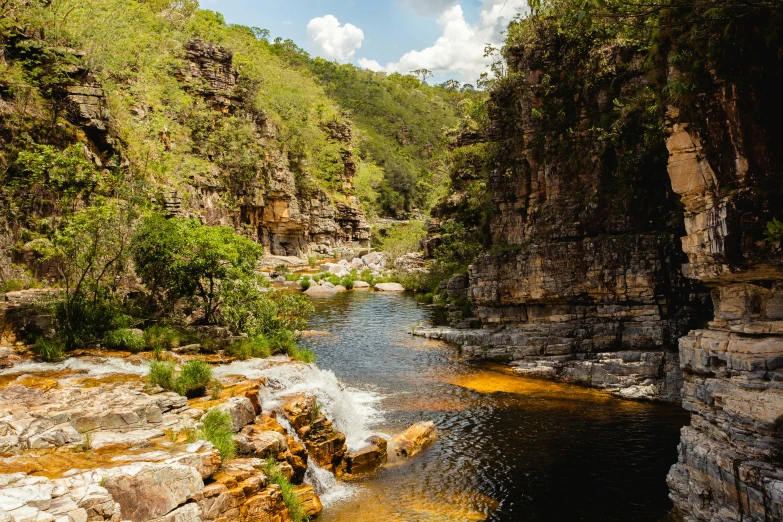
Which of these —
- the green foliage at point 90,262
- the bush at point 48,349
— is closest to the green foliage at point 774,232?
the green foliage at point 90,262

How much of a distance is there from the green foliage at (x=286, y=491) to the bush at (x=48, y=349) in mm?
7942

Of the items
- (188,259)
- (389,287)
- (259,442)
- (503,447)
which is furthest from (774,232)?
(389,287)

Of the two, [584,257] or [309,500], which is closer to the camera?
[309,500]

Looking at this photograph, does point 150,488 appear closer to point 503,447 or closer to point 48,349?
point 48,349

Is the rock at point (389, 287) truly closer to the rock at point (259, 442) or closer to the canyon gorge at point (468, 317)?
the canyon gorge at point (468, 317)

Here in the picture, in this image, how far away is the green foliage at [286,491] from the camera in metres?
10.4

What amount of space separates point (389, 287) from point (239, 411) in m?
36.5

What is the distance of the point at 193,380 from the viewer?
12.8 meters

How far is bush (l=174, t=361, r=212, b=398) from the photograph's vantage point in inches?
495

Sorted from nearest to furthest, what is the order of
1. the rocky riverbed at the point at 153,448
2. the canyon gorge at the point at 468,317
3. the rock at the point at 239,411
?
the rocky riverbed at the point at 153,448 → the canyon gorge at the point at 468,317 → the rock at the point at 239,411

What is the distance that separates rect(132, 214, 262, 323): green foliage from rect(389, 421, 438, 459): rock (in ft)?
27.1

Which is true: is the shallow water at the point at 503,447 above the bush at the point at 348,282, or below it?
below

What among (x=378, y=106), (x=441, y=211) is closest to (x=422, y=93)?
(x=378, y=106)

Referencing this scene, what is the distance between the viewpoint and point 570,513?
476 inches
